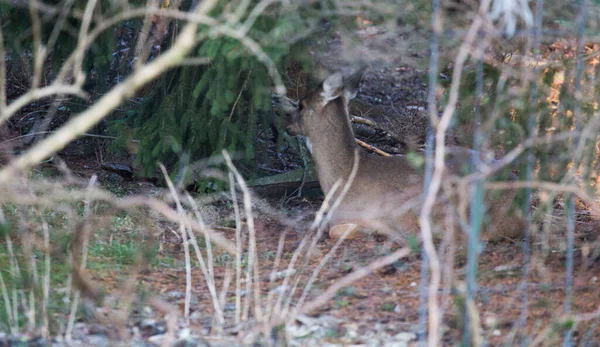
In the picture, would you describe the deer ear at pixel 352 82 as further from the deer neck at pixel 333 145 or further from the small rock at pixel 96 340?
the small rock at pixel 96 340

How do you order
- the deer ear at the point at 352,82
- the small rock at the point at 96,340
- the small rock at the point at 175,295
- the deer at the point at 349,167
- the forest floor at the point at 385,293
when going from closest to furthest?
the small rock at the point at 96,340 → the forest floor at the point at 385,293 → the small rock at the point at 175,295 → the deer ear at the point at 352,82 → the deer at the point at 349,167

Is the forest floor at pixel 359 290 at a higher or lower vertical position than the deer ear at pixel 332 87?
lower

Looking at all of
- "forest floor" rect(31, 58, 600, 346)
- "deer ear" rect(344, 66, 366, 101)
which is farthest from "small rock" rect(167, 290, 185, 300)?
"deer ear" rect(344, 66, 366, 101)

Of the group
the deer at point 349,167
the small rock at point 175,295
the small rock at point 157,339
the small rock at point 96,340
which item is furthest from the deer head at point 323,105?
the small rock at point 96,340

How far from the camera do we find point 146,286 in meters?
5.27

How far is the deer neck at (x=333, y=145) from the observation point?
23.5ft

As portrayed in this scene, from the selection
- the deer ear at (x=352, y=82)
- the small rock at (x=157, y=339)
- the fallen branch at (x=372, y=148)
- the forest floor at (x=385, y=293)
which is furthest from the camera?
the fallen branch at (x=372, y=148)

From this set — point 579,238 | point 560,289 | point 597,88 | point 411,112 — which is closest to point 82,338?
point 560,289

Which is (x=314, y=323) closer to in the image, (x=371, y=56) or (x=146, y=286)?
(x=146, y=286)

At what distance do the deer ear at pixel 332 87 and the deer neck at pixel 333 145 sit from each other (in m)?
0.19

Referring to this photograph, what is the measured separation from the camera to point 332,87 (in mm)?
6809

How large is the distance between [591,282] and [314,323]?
6.36ft

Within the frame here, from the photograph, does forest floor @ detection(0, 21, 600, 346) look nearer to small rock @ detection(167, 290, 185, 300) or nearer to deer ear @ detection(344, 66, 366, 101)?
small rock @ detection(167, 290, 185, 300)

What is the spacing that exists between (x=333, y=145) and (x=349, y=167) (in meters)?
0.25
